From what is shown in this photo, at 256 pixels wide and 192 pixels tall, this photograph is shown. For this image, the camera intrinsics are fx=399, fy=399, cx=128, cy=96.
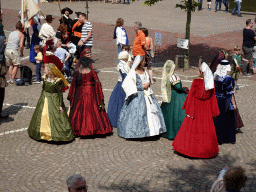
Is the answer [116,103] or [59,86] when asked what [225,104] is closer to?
[116,103]

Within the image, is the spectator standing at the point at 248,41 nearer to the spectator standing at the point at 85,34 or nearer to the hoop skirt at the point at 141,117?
the spectator standing at the point at 85,34

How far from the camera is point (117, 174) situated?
694cm

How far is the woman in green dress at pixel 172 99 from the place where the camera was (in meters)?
8.36

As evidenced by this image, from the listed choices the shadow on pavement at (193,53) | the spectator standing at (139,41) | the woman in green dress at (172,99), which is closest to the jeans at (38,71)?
the spectator standing at (139,41)

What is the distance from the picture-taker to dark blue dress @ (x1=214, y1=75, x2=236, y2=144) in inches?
321

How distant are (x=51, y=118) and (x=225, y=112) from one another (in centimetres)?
362

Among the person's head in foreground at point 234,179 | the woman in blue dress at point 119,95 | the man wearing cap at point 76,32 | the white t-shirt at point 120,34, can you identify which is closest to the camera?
the person's head in foreground at point 234,179

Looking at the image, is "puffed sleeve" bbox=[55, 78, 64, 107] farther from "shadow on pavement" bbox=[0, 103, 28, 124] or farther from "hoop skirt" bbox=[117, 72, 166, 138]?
"shadow on pavement" bbox=[0, 103, 28, 124]

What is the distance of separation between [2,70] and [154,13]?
857 inches

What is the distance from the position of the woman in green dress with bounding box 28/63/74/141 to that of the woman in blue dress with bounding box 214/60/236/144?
10.3 ft

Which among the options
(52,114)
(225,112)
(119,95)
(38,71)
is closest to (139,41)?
(38,71)

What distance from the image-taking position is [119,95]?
930 centimetres

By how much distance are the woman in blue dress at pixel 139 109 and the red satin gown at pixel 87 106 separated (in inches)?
22.0

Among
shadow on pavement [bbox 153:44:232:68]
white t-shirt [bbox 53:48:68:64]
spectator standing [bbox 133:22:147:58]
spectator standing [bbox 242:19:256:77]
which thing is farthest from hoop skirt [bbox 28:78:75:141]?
spectator standing [bbox 242:19:256:77]
